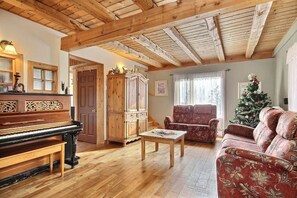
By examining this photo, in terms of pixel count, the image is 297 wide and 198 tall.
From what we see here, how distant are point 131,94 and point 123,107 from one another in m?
0.45

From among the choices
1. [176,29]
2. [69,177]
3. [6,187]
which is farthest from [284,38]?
[6,187]

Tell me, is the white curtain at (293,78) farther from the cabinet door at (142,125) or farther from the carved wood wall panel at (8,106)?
the carved wood wall panel at (8,106)

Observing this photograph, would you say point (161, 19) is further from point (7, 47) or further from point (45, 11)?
point (7, 47)

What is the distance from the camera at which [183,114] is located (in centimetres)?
537

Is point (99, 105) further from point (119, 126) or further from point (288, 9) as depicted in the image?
point (288, 9)

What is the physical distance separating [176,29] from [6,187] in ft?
11.8

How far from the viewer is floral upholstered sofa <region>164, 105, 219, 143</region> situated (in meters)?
4.56

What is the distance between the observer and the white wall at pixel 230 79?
4.85m

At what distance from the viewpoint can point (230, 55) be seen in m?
5.15

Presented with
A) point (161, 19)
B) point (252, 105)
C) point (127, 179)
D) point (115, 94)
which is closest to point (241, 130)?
point (252, 105)

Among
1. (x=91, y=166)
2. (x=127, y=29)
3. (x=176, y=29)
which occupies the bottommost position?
(x=91, y=166)

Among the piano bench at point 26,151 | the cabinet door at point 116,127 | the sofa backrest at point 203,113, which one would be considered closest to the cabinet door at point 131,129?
the cabinet door at point 116,127

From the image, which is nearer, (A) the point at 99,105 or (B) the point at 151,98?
(A) the point at 99,105

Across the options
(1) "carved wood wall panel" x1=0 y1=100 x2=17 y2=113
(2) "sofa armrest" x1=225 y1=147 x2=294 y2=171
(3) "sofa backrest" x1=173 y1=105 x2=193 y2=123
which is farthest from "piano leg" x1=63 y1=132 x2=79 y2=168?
(3) "sofa backrest" x1=173 y1=105 x2=193 y2=123
